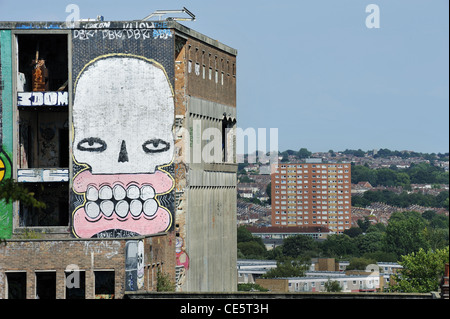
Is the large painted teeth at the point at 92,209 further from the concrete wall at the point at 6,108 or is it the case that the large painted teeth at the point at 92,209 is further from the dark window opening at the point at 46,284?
the dark window opening at the point at 46,284

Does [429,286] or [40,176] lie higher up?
[40,176]

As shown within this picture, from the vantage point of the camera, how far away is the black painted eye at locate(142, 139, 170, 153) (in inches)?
2584

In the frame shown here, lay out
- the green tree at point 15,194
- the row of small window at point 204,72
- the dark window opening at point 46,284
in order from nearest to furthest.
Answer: the green tree at point 15,194 < the dark window opening at point 46,284 < the row of small window at point 204,72

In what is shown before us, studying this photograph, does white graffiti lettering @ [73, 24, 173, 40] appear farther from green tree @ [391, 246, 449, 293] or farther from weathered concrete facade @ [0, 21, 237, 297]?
green tree @ [391, 246, 449, 293]

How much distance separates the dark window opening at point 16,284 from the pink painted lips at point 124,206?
267 inches

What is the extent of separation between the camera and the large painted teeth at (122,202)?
65062 mm

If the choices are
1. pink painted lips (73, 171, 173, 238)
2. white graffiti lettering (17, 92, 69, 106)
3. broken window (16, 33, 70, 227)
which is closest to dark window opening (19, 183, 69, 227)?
broken window (16, 33, 70, 227)

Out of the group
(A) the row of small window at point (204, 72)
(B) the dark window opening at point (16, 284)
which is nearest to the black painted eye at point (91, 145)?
(A) the row of small window at point (204, 72)

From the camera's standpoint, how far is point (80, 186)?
65.9 m

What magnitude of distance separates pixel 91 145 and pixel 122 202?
3.76 meters

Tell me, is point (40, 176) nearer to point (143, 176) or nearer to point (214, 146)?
point (143, 176)
